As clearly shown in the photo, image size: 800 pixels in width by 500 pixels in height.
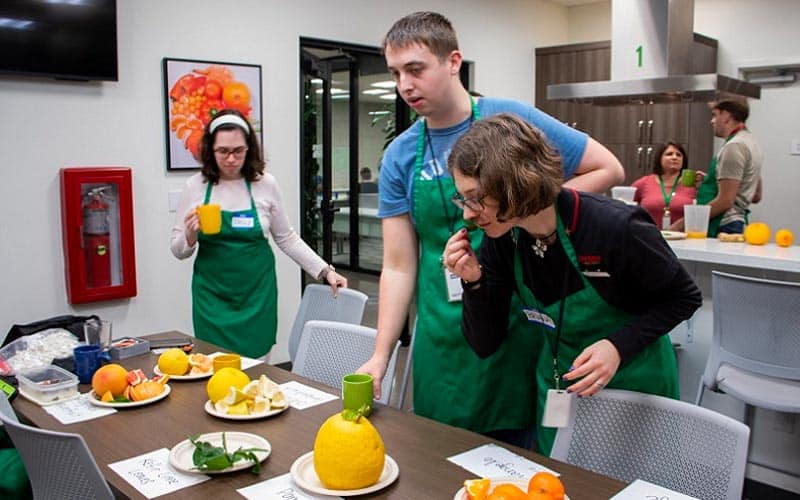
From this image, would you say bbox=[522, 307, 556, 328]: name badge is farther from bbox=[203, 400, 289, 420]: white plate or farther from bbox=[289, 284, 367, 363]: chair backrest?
bbox=[289, 284, 367, 363]: chair backrest

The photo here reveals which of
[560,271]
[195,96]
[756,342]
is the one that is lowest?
[756,342]

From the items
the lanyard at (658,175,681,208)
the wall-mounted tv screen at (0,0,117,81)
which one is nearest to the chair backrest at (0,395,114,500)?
the wall-mounted tv screen at (0,0,117,81)

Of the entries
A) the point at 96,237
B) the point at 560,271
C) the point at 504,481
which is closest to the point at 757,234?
the point at 560,271

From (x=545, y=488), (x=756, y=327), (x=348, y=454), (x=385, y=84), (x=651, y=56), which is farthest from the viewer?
(x=385, y=84)

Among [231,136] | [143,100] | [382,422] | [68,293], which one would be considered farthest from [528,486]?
[143,100]

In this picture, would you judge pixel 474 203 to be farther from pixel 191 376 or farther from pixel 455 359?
pixel 191 376

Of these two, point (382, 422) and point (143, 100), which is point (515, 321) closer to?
point (382, 422)

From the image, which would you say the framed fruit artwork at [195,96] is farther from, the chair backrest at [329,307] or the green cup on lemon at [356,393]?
the green cup on lemon at [356,393]

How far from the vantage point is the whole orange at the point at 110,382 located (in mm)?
1934

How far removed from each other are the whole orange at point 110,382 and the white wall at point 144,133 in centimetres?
209

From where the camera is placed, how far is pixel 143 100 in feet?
13.5

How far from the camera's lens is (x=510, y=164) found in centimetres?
143

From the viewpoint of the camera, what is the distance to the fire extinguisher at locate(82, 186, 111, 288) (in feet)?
12.6

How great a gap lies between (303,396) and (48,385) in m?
0.70
